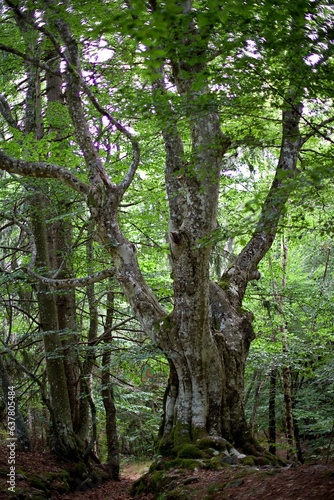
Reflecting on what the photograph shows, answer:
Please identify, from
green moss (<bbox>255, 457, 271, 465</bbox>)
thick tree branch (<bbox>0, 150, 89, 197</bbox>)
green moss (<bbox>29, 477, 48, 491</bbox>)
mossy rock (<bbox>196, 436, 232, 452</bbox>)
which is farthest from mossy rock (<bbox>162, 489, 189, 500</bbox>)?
thick tree branch (<bbox>0, 150, 89, 197</bbox>)

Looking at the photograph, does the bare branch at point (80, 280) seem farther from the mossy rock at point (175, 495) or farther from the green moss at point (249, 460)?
the green moss at point (249, 460)

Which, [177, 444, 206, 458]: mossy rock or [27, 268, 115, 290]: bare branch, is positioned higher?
[27, 268, 115, 290]: bare branch

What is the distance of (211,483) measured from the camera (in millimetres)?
4953

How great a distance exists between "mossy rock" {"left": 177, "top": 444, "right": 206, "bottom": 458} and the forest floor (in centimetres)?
28

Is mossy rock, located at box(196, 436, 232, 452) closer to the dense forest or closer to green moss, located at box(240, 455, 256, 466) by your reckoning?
the dense forest

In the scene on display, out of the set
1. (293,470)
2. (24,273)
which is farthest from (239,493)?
(24,273)

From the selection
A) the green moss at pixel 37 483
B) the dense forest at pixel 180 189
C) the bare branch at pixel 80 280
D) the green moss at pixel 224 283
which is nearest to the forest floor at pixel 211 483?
the green moss at pixel 37 483

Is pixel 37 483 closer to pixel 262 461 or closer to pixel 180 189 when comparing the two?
pixel 262 461

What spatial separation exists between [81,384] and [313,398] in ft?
19.5

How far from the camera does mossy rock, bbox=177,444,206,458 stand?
591 centimetres

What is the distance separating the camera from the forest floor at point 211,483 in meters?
3.83

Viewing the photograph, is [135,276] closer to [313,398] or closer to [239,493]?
[239,493]

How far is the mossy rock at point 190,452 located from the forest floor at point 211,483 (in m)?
0.28

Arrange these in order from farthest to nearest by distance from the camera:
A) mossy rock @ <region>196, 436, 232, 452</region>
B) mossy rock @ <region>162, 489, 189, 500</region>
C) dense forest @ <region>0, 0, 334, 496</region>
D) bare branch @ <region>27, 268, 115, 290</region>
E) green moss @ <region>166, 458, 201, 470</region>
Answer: bare branch @ <region>27, 268, 115, 290</region>
mossy rock @ <region>196, 436, 232, 452</region>
green moss @ <region>166, 458, 201, 470</region>
mossy rock @ <region>162, 489, 189, 500</region>
dense forest @ <region>0, 0, 334, 496</region>
